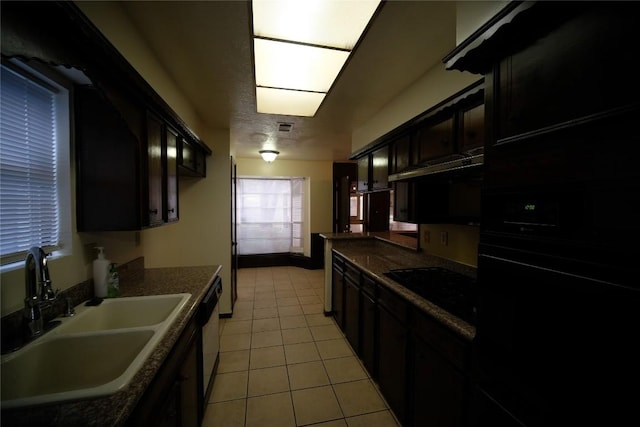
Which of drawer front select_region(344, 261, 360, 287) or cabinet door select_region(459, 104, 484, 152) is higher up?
cabinet door select_region(459, 104, 484, 152)

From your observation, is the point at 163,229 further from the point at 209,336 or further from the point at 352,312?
the point at 352,312

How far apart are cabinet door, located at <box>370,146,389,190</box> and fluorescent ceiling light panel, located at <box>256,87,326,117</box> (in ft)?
2.73

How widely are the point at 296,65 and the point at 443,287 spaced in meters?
1.87

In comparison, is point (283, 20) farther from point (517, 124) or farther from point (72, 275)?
point (72, 275)

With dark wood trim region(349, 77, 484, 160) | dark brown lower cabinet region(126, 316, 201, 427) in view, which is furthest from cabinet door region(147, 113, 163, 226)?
dark wood trim region(349, 77, 484, 160)

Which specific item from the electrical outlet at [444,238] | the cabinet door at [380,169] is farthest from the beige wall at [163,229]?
the electrical outlet at [444,238]

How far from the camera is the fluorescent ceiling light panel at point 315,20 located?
1348 millimetres

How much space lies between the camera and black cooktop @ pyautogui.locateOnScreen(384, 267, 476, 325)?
4.49ft

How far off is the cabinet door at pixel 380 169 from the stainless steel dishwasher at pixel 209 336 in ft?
6.20

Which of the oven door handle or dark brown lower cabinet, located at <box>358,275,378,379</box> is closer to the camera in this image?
the oven door handle

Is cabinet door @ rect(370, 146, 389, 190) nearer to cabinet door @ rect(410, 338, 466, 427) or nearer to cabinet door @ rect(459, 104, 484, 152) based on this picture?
cabinet door @ rect(459, 104, 484, 152)

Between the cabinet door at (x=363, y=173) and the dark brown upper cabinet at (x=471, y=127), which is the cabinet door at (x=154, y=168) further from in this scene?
the cabinet door at (x=363, y=173)

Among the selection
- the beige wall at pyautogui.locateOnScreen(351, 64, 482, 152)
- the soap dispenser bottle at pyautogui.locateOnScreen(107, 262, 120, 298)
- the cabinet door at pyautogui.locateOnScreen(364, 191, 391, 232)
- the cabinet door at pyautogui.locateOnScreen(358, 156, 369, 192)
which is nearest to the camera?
the soap dispenser bottle at pyautogui.locateOnScreen(107, 262, 120, 298)

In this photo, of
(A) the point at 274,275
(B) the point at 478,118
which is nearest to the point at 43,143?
(B) the point at 478,118
